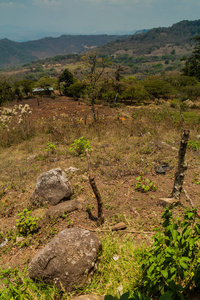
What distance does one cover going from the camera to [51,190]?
14.5 feet

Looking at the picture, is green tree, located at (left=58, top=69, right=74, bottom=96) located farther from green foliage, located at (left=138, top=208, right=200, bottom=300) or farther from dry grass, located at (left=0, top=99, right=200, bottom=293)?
green foliage, located at (left=138, top=208, right=200, bottom=300)

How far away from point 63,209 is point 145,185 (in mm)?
1853

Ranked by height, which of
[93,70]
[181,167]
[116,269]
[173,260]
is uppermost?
[93,70]

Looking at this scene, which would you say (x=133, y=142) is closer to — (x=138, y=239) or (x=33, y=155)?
(x=33, y=155)

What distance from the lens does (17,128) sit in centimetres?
960

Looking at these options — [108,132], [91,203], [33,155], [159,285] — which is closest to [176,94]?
[108,132]

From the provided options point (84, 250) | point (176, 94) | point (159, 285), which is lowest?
point (176, 94)

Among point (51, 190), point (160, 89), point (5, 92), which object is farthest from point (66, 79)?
point (51, 190)

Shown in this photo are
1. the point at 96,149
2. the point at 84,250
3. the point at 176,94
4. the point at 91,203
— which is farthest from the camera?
the point at 176,94

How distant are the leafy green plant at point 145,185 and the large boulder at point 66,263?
2027mm

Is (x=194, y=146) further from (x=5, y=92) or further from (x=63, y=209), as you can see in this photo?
(x=5, y=92)

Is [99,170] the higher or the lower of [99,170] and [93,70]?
the lower

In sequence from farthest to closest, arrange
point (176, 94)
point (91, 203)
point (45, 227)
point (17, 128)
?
point (176, 94)
point (17, 128)
point (91, 203)
point (45, 227)

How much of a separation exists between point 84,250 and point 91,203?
165cm
